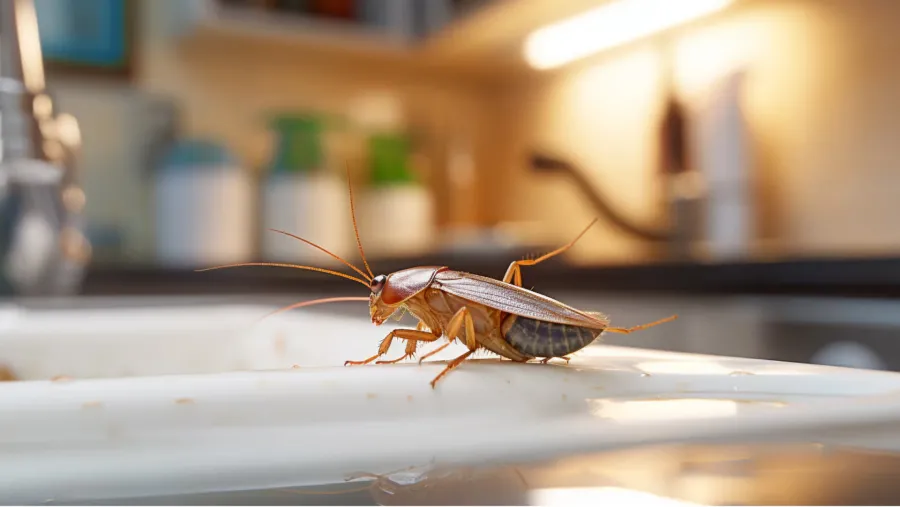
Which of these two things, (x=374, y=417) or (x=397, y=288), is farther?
(x=397, y=288)

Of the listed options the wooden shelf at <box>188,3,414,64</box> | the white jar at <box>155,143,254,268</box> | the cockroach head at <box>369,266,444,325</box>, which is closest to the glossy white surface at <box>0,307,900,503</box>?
the cockroach head at <box>369,266,444,325</box>

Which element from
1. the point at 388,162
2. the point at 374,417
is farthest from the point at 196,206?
the point at 374,417

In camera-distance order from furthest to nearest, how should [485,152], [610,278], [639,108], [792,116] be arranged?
[485,152], [639,108], [792,116], [610,278]

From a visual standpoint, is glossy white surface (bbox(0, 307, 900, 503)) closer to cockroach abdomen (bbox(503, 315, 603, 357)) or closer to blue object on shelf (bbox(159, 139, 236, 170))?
cockroach abdomen (bbox(503, 315, 603, 357))

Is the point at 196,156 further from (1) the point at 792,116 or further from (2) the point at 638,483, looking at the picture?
(2) the point at 638,483

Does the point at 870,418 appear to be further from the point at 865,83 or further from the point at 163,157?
the point at 163,157

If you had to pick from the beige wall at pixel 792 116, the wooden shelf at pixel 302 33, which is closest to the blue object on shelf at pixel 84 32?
the wooden shelf at pixel 302 33

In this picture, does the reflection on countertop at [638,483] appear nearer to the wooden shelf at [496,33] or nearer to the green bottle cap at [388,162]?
the wooden shelf at [496,33]
